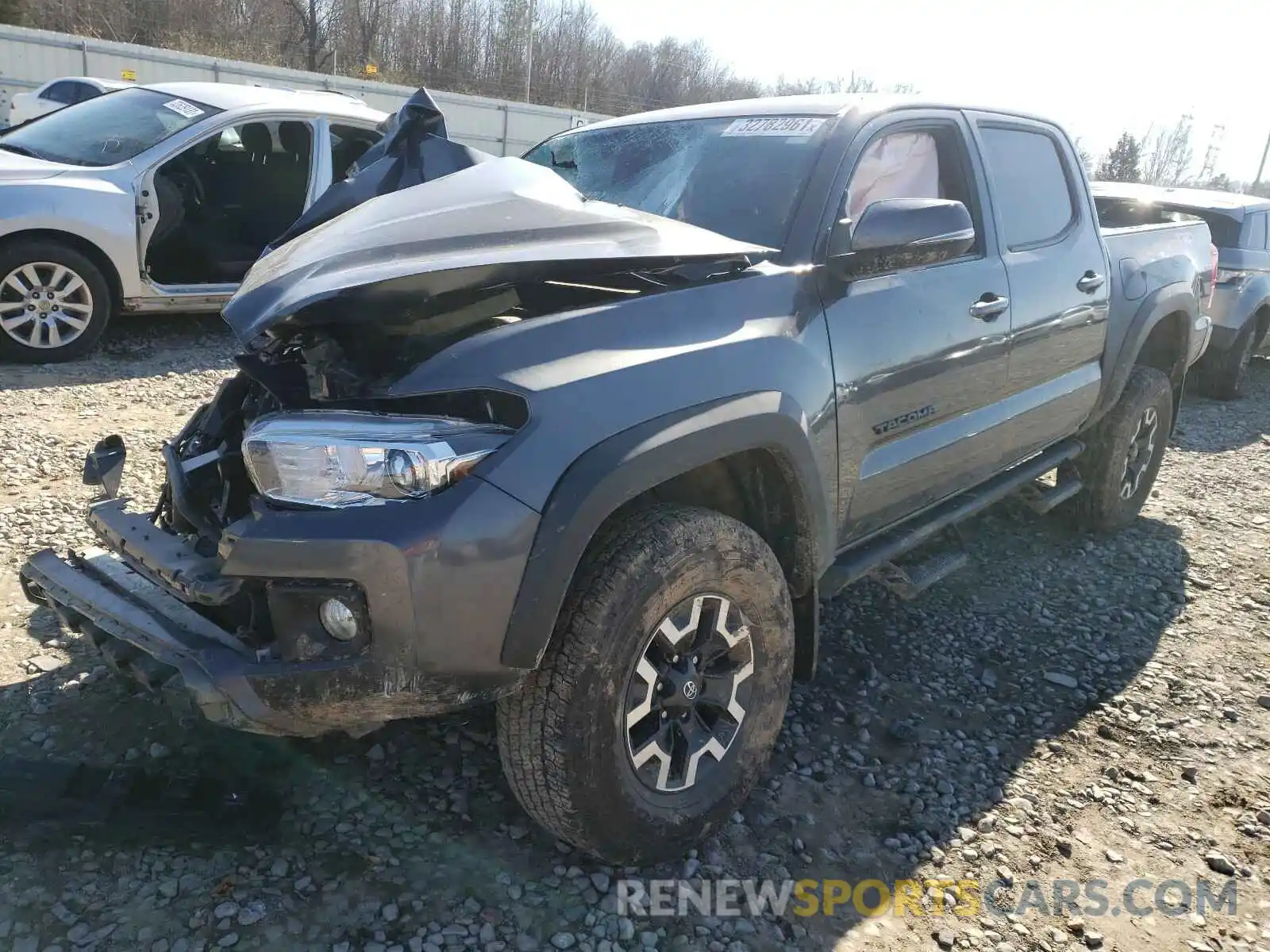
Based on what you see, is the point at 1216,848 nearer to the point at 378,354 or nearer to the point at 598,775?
the point at 598,775

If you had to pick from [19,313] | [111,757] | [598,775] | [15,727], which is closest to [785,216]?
[598,775]

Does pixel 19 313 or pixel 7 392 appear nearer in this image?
pixel 7 392

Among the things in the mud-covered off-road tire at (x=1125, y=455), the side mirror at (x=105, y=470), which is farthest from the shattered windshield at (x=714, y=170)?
the mud-covered off-road tire at (x=1125, y=455)

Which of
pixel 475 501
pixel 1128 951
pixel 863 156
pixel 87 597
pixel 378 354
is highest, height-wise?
pixel 863 156

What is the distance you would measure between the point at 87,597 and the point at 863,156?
102 inches

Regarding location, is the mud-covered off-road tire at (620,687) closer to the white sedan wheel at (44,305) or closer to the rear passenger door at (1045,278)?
the rear passenger door at (1045,278)

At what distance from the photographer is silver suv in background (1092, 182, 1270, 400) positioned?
8547mm

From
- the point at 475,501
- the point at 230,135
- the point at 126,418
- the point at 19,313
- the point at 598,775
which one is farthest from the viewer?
the point at 230,135

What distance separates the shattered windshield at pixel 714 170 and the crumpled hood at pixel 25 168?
4.12m

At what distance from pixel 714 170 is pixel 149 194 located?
4.68 meters

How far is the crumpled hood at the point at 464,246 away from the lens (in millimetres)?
2166

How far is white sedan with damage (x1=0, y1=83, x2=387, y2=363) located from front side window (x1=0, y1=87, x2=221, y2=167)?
1cm

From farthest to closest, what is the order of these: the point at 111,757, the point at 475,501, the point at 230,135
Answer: the point at 230,135, the point at 111,757, the point at 475,501

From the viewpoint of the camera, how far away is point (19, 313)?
19.4 feet
